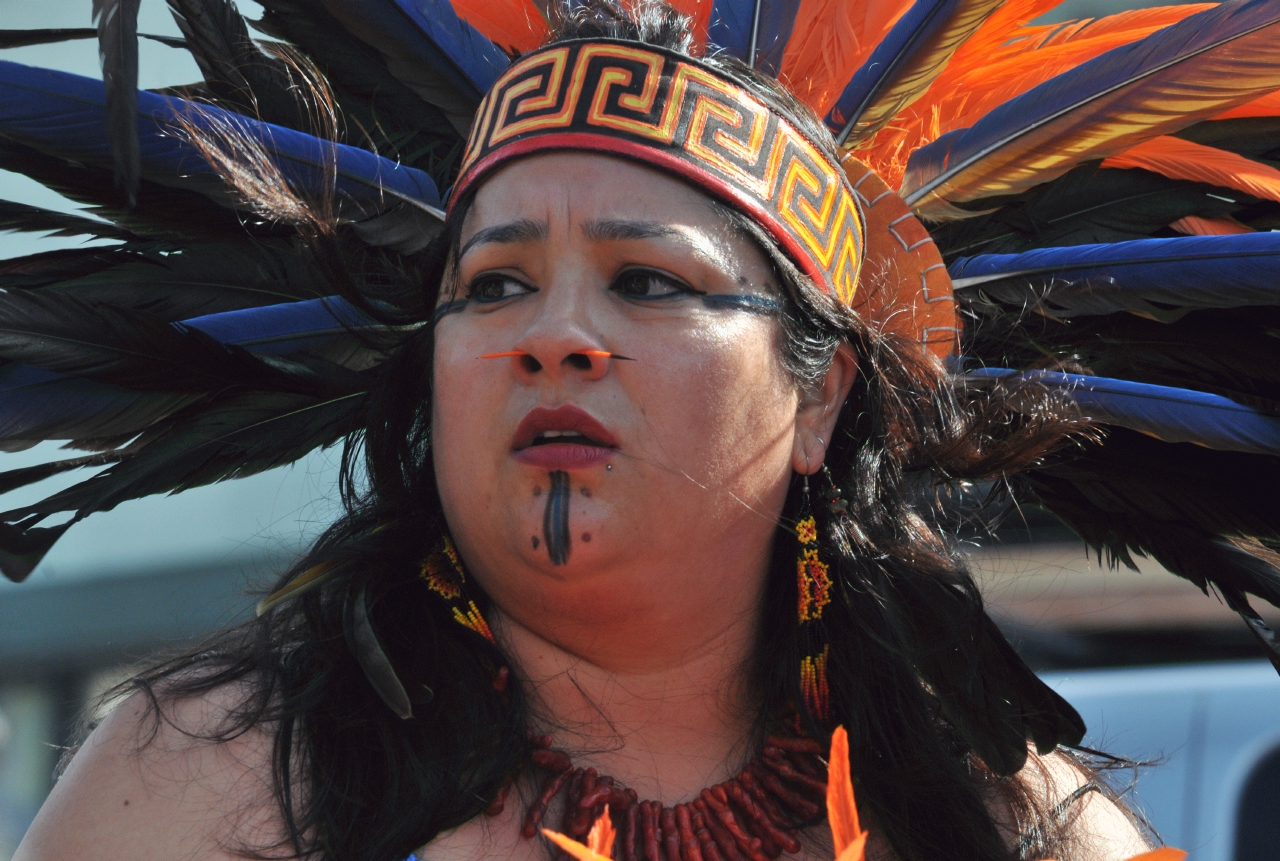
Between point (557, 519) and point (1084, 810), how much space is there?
1.10 m

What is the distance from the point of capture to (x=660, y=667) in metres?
2.13

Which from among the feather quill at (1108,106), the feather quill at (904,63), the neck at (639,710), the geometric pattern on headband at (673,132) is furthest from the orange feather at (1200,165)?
the neck at (639,710)

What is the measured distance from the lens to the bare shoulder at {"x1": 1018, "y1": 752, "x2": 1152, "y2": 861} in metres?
2.25

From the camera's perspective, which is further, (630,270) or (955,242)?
(955,242)

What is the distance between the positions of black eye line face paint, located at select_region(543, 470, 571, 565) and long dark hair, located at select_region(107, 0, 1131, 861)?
0.26m

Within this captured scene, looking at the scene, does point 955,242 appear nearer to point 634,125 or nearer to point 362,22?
point 634,125

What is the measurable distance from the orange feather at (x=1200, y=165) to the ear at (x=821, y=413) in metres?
0.66

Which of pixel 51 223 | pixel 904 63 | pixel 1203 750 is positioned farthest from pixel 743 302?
pixel 1203 750

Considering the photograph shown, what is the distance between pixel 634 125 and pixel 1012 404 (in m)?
0.84

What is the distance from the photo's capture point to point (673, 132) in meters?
2.12

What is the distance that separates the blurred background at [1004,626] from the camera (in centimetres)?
374

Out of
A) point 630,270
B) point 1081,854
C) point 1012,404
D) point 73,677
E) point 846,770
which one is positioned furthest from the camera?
point 73,677

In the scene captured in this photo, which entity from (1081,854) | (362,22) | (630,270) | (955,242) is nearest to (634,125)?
(630,270)

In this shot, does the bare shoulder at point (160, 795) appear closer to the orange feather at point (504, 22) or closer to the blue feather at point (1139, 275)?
the orange feather at point (504, 22)
